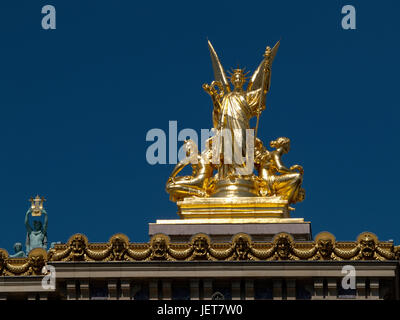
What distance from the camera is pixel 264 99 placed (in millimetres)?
75000

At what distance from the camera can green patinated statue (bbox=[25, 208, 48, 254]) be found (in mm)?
77688

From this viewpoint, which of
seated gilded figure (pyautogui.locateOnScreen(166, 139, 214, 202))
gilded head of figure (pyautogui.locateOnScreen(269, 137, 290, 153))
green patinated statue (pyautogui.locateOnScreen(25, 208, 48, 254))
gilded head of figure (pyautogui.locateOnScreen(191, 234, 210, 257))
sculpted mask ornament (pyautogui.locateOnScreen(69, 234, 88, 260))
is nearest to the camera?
gilded head of figure (pyautogui.locateOnScreen(191, 234, 210, 257))

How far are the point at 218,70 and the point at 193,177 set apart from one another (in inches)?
224

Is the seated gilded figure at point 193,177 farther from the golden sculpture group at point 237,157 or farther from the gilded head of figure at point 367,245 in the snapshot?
the gilded head of figure at point 367,245

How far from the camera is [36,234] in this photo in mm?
78062

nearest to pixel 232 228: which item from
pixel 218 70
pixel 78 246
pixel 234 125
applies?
pixel 234 125

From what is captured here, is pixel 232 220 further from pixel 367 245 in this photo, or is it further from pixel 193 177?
pixel 367 245

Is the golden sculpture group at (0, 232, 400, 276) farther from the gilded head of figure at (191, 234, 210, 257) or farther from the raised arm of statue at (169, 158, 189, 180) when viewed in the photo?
the raised arm of statue at (169, 158, 189, 180)

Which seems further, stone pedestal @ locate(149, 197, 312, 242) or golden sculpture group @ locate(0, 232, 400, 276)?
stone pedestal @ locate(149, 197, 312, 242)

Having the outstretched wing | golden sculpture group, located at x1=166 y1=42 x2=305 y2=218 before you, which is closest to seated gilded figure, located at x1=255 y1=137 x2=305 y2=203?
golden sculpture group, located at x1=166 y1=42 x2=305 y2=218

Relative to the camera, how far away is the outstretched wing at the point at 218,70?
7512 centimetres

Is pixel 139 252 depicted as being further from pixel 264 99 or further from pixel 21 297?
pixel 264 99

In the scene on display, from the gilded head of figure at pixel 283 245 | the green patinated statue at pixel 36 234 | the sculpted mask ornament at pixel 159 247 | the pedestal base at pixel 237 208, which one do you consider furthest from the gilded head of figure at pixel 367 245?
the green patinated statue at pixel 36 234
